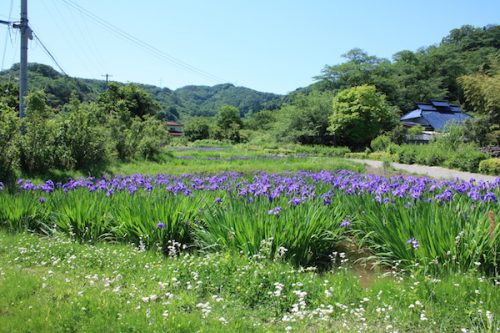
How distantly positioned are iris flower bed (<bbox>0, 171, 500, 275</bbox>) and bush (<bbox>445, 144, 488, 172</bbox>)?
45.9ft

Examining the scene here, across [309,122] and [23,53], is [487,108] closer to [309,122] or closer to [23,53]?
[309,122]

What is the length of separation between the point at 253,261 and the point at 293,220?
2.46 ft

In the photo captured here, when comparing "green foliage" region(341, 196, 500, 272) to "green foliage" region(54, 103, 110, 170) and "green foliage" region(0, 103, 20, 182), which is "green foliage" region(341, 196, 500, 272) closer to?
"green foliage" region(0, 103, 20, 182)

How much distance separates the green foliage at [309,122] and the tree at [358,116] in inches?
69.6

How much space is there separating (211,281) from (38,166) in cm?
866

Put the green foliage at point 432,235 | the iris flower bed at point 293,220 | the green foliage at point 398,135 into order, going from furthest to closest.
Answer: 1. the green foliage at point 398,135
2. the iris flower bed at point 293,220
3. the green foliage at point 432,235

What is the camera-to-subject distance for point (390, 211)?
445 centimetres

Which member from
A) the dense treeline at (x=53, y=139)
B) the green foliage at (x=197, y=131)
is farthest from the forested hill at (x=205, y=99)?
the dense treeline at (x=53, y=139)

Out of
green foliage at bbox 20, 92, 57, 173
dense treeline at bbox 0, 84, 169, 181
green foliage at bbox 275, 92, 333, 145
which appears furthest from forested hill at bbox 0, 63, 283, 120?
green foliage at bbox 20, 92, 57, 173

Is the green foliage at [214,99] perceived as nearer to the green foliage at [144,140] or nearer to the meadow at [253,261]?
the green foliage at [144,140]

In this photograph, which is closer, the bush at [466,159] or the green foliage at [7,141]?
the green foliage at [7,141]

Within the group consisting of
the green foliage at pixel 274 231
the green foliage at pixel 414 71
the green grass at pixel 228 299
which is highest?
the green foliage at pixel 414 71

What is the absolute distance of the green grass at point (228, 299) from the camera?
272cm

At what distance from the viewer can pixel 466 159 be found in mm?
18438
